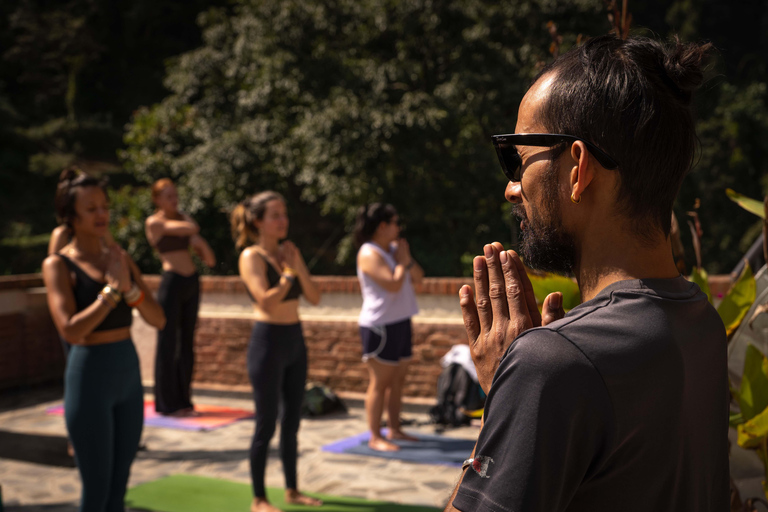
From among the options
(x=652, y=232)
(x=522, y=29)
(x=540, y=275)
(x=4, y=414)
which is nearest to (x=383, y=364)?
(x=540, y=275)

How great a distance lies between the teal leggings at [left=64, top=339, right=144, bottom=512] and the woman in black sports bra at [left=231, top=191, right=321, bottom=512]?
1141mm

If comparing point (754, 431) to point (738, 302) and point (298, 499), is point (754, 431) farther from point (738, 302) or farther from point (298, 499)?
point (298, 499)

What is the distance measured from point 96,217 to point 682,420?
3457 mm

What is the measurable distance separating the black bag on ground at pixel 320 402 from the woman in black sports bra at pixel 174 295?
130 centimetres

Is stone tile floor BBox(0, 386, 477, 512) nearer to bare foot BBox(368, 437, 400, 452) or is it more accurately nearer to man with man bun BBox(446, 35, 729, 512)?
bare foot BBox(368, 437, 400, 452)

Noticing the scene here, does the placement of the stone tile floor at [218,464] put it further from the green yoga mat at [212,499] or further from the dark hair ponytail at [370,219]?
the dark hair ponytail at [370,219]

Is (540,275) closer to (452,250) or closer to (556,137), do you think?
(556,137)

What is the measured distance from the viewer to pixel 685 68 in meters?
1.17

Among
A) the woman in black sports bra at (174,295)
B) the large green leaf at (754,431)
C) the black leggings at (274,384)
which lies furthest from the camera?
the woman in black sports bra at (174,295)

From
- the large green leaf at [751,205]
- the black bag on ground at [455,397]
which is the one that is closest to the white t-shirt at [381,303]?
the black bag on ground at [455,397]

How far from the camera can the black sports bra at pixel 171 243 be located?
25.7 feet

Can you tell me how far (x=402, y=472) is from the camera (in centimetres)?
613

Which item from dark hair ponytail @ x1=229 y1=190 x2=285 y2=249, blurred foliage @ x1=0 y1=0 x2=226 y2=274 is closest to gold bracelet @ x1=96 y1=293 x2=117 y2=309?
dark hair ponytail @ x1=229 y1=190 x2=285 y2=249

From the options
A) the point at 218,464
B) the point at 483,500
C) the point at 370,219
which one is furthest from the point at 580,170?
the point at 218,464
